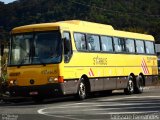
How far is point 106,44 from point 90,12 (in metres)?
65.1

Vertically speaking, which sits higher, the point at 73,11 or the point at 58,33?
the point at 73,11

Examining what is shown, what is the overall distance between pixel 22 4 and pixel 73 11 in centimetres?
834

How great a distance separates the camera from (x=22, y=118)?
1485 centimetres

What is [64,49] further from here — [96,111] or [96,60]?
[96,111]

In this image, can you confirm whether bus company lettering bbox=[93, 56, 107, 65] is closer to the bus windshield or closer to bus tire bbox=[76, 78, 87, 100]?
bus tire bbox=[76, 78, 87, 100]

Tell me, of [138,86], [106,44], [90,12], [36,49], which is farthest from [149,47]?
[90,12]

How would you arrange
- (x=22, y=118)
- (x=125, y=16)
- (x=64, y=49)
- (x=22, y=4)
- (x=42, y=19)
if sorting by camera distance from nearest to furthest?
(x=22, y=118) < (x=64, y=49) < (x=42, y=19) < (x=22, y=4) < (x=125, y=16)

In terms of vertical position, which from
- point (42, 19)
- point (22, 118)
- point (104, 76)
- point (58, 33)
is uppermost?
point (42, 19)

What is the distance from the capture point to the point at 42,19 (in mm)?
77812

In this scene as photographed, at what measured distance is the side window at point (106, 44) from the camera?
25125mm

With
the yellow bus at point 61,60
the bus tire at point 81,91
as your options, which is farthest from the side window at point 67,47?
the bus tire at point 81,91

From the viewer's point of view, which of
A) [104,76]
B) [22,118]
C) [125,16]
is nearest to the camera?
[22,118]

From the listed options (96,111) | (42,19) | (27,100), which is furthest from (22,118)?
(42,19)

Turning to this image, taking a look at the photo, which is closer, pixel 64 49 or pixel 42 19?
pixel 64 49
